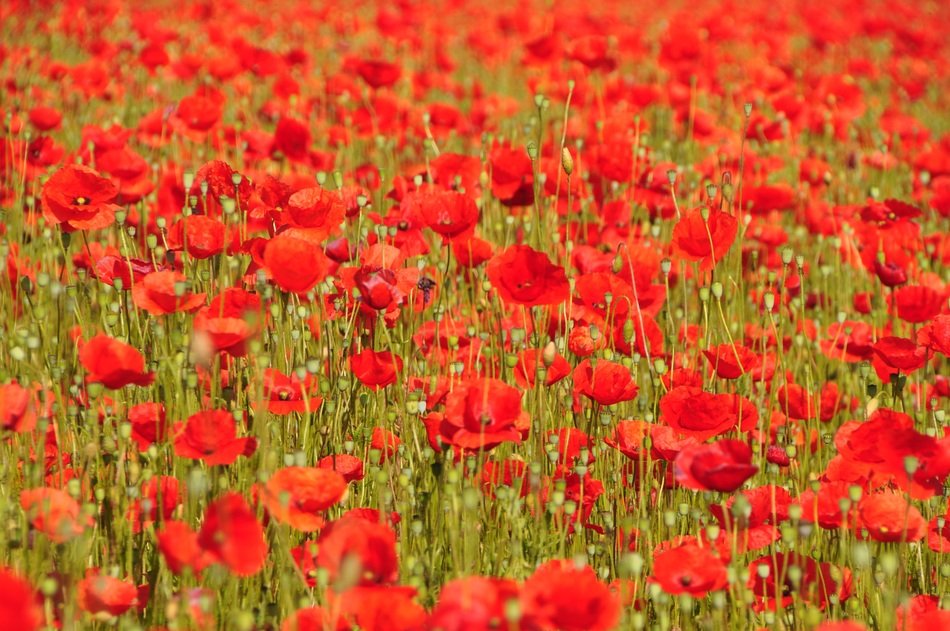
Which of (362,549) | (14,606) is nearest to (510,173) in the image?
(362,549)

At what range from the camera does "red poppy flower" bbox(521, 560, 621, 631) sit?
1.62 metres

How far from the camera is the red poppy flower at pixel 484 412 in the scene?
79.7 inches

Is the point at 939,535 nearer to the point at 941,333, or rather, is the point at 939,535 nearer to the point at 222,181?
the point at 941,333

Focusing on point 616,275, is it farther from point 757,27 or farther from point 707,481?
point 757,27

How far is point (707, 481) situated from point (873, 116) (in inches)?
207

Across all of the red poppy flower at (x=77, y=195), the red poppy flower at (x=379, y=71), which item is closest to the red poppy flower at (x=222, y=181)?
the red poppy flower at (x=77, y=195)

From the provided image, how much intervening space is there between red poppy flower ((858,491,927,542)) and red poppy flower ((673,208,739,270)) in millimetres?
752

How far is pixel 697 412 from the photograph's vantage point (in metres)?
2.23

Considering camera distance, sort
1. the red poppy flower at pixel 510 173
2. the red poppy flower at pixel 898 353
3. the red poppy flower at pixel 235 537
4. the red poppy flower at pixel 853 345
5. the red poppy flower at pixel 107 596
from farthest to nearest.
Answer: the red poppy flower at pixel 510 173, the red poppy flower at pixel 853 345, the red poppy flower at pixel 898 353, the red poppy flower at pixel 107 596, the red poppy flower at pixel 235 537

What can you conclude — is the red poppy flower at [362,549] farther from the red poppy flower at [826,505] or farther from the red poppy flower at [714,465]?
the red poppy flower at [826,505]

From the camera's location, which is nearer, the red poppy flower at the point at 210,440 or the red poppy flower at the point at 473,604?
the red poppy flower at the point at 473,604

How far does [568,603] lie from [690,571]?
320 mm

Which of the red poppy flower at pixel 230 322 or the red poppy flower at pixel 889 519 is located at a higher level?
the red poppy flower at pixel 230 322

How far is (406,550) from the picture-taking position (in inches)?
86.9
